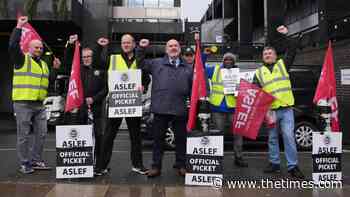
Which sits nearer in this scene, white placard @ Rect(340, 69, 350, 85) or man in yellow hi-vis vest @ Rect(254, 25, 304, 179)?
man in yellow hi-vis vest @ Rect(254, 25, 304, 179)

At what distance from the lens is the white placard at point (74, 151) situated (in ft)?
21.9

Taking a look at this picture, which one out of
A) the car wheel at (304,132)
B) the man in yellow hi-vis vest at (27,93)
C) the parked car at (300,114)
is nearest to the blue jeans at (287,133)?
the parked car at (300,114)

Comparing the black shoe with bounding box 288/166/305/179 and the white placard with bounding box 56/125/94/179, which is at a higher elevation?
the white placard with bounding box 56/125/94/179

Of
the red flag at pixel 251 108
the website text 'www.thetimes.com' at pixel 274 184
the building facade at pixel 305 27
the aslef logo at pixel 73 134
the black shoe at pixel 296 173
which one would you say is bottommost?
the website text 'www.thetimes.com' at pixel 274 184

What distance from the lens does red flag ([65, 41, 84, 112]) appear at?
6820 mm

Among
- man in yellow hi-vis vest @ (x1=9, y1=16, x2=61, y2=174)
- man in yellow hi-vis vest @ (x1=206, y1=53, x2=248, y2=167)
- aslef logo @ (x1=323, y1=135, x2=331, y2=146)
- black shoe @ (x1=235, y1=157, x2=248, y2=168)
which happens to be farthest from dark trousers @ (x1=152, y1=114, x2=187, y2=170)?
aslef logo @ (x1=323, y1=135, x2=331, y2=146)

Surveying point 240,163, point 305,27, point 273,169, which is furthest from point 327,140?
point 305,27

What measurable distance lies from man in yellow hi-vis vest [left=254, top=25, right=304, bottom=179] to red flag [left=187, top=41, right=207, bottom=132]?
3.53 ft

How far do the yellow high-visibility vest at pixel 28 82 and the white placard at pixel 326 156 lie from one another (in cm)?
427

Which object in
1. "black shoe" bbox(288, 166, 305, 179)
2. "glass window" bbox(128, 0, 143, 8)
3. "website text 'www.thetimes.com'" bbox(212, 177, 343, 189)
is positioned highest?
"glass window" bbox(128, 0, 143, 8)

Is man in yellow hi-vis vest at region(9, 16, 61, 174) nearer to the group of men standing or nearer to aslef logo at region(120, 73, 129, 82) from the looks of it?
the group of men standing

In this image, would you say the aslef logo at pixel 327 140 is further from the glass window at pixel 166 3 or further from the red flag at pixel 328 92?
the glass window at pixel 166 3

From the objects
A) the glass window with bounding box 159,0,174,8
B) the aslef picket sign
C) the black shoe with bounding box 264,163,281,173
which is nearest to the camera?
the aslef picket sign

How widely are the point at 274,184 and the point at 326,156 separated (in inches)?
34.6
